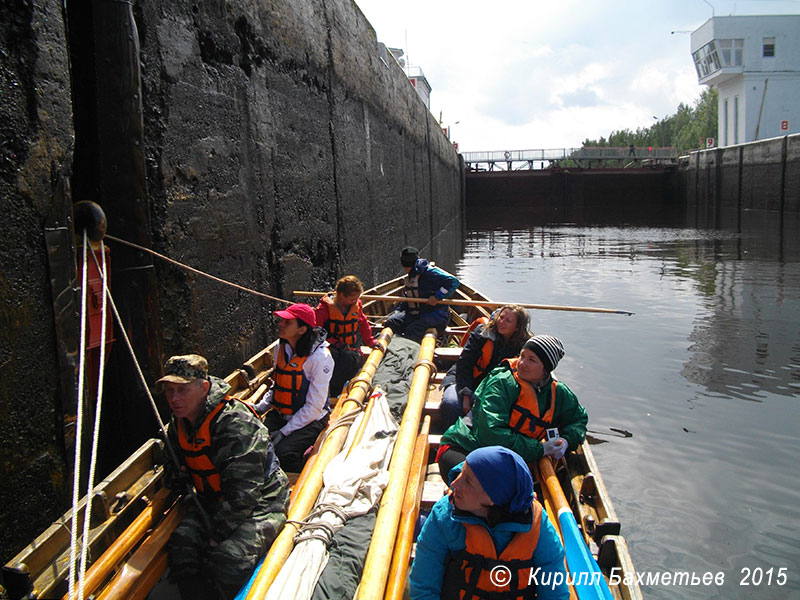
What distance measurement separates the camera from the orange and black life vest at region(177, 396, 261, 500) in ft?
9.89

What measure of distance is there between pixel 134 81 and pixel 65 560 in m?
2.87

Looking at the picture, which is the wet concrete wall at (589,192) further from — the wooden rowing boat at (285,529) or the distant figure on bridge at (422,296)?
the wooden rowing boat at (285,529)

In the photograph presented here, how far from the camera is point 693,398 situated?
721cm

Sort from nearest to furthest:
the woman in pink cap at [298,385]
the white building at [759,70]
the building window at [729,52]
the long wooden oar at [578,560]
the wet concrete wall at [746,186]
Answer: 1. the long wooden oar at [578,560]
2. the woman in pink cap at [298,385]
3. the wet concrete wall at [746,186]
4. the white building at [759,70]
5. the building window at [729,52]

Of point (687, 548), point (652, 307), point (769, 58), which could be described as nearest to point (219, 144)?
point (687, 548)

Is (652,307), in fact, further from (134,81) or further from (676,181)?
(676,181)

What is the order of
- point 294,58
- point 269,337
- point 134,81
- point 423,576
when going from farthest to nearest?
point 294,58, point 269,337, point 134,81, point 423,576

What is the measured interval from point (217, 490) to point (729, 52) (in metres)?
54.2

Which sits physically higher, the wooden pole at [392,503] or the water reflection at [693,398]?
the wooden pole at [392,503]

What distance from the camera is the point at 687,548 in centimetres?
446

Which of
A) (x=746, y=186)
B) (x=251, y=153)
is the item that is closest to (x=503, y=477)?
(x=251, y=153)

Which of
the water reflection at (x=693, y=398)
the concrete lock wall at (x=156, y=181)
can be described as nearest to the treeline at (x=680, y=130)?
the water reflection at (x=693, y=398)

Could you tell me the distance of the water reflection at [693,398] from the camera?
4.56 m

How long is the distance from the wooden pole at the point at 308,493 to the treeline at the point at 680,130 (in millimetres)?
82827
